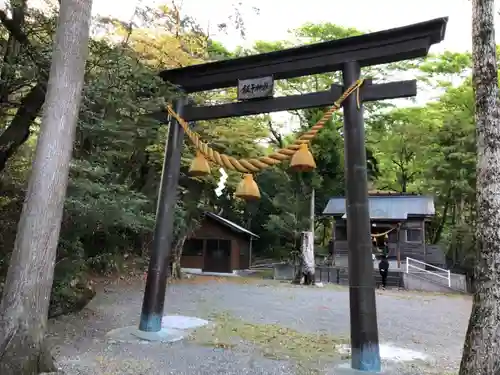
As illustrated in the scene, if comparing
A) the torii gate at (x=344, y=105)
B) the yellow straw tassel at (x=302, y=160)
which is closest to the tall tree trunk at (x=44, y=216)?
the torii gate at (x=344, y=105)

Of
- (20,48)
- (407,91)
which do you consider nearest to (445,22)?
(407,91)

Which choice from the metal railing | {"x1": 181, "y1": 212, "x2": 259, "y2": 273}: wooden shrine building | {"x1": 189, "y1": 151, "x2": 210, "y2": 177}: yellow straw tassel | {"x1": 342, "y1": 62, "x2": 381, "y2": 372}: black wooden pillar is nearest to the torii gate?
{"x1": 342, "y1": 62, "x2": 381, "y2": 372}: black wooden pillar

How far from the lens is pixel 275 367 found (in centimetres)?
485

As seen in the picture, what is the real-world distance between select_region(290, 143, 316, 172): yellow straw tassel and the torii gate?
1.80 feet

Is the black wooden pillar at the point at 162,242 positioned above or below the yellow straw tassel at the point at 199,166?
below

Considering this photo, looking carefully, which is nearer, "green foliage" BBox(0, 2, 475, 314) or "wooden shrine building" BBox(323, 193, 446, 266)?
"green foliage" BBox(0, 2, 475, 314)

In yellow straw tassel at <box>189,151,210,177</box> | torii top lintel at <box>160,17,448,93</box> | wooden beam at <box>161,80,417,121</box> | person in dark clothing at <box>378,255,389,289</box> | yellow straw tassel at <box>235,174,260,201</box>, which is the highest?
torii top lintel at <box>160,17,448,93</box>

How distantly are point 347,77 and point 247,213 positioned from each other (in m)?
23.1

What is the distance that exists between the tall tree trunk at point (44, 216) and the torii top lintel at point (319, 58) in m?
2.47

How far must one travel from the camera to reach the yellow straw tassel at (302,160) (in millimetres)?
5684

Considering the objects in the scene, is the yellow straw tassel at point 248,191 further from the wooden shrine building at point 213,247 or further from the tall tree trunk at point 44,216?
the wooden shrine building at point 213,247

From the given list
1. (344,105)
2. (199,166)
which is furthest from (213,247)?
(344,105)

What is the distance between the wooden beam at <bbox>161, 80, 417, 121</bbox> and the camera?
531 cm

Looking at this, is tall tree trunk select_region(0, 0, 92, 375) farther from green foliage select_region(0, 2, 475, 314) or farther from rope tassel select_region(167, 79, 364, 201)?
rope tassel select_region(167, 79, 364, 201)
